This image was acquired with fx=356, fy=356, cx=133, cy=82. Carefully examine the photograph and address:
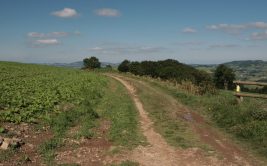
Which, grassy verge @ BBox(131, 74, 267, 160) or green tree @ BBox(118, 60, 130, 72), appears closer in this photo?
grassy verge @ BBox(131, 74, 267, 160)

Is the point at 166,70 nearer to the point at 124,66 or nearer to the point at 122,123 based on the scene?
the point at 124,66

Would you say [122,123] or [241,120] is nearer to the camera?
[122,123]

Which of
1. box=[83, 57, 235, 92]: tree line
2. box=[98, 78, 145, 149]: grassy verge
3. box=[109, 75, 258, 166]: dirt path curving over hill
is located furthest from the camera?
box=[83, 57, 235, 92]: tree line

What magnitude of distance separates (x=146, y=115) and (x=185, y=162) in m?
7.70

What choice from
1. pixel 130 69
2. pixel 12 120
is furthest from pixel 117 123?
pixel 130 69

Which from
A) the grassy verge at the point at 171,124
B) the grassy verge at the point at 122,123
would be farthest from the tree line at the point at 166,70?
the grassy verge at the point at 122,123

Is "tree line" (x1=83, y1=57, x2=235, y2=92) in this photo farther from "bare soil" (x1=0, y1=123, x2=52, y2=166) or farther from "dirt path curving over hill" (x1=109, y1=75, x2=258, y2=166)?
"bare soil" (x1=0, y1=123, x2=52, y2=166)

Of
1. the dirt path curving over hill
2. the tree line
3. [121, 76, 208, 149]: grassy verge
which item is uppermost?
the tree line

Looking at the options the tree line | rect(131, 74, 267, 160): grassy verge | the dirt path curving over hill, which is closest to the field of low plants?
the dirt path curving over hill

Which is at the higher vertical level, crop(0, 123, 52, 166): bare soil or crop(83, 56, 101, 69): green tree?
crop(83, 56, 101, 69): green tree

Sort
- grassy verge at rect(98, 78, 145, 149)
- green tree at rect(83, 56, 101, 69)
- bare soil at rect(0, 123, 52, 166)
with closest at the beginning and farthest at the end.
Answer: bare soil at rect(0, 123, 52, 166), grassy verge at rect(98, 78, 145, 149), green tree at rect(83, 56, 101, 69)

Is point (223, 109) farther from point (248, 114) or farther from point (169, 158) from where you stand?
point (169, 158)

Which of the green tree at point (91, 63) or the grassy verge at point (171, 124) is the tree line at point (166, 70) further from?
the grassy verge at point (171, 124)

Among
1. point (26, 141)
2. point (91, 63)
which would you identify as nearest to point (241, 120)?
point (26, 141)
